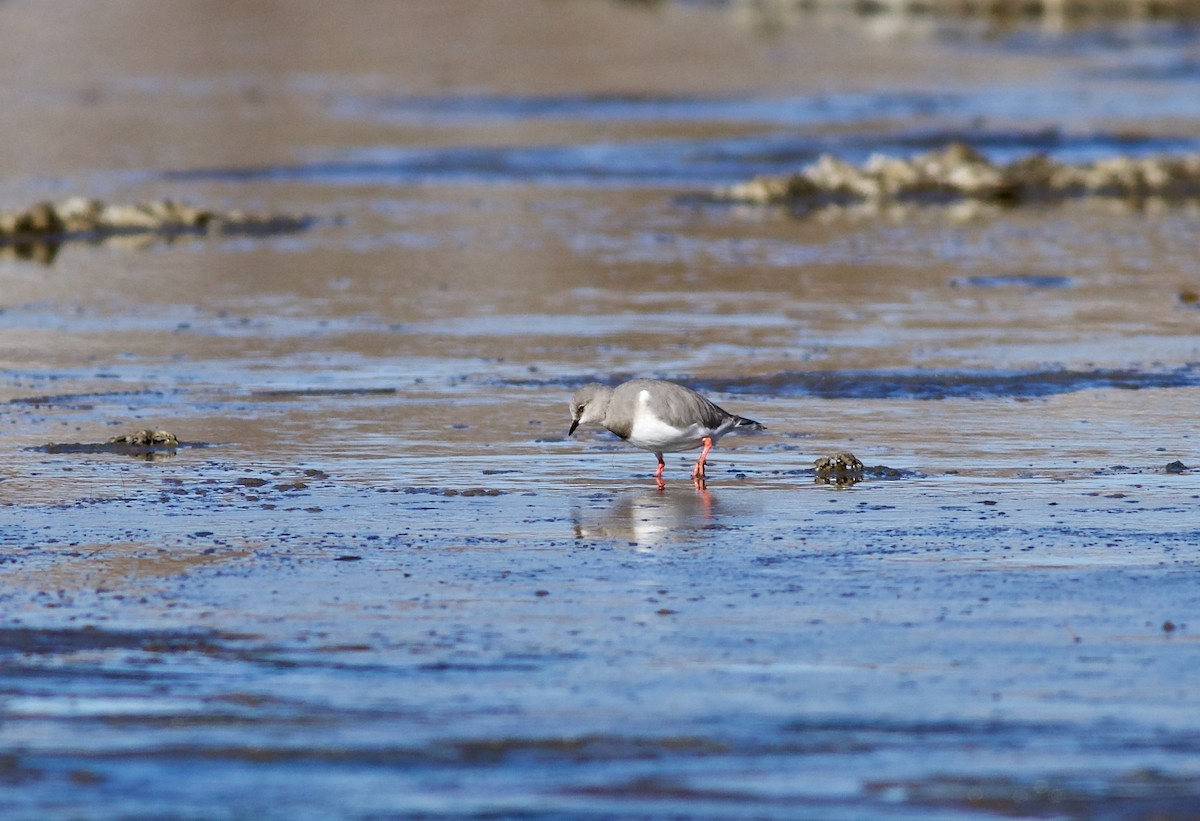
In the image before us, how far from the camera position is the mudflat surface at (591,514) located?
6.51 meters

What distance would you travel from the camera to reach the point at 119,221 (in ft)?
76.9

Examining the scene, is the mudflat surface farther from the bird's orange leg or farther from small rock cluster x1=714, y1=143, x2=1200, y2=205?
small rock cluster x1=714, y1=143, x2=1200, y2=205

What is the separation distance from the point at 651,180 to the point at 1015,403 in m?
15.2

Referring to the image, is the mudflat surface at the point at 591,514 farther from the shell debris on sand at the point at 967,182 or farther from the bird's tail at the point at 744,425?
the shell debris on sand at the point at 967,182

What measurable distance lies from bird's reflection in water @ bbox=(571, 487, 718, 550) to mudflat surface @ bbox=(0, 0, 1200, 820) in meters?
0.04

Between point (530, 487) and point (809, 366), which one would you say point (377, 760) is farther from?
point (809, 366)

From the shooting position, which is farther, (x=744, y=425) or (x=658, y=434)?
(x=744, y=425)

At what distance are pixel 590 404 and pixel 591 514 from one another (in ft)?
2.66

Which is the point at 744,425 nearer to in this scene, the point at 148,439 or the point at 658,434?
the point at 658,434

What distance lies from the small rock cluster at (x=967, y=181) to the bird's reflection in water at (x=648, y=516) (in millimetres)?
15107

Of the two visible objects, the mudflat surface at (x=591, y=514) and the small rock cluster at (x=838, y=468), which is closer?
the mudflat surface at (x=591, y=514)

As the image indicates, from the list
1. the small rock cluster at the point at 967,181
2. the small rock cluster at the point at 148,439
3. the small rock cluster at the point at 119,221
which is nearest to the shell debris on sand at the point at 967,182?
the small rock cluster at the point at 967,181

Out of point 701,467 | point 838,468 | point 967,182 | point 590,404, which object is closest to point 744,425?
point 701,467

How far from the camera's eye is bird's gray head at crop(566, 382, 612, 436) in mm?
10781
